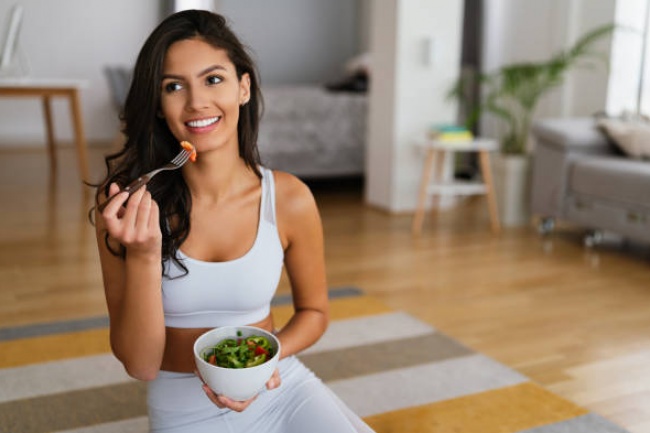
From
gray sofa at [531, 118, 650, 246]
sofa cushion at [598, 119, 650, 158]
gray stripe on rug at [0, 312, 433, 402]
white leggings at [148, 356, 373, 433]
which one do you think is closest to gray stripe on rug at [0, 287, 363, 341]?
gray stripe on rug at [0, 312, 433, 402]

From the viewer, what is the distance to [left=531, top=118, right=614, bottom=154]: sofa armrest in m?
3.77

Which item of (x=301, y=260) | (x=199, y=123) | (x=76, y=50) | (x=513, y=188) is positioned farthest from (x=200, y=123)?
(x=76, y=50)

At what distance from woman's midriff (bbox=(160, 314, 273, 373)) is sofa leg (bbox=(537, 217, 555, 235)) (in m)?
2.97

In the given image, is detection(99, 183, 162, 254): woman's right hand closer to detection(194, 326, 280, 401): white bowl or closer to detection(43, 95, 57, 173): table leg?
detection(194, 326, 280, 401): white bowl

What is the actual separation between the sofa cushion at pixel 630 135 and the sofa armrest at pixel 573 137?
0.06 metres

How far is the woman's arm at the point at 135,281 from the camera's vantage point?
963 mm

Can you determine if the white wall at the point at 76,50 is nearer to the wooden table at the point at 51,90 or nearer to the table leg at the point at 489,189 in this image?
→ the wooden table at the point at 51,90

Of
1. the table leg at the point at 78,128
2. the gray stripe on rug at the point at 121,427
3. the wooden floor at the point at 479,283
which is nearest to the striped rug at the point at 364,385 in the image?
the gray stripe on rug at the point at 121,427

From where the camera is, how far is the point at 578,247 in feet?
12.2

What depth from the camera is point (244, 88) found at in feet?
4.12

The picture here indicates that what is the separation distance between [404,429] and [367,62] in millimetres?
4558

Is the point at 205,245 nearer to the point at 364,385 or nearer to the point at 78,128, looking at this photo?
the point at 364,385

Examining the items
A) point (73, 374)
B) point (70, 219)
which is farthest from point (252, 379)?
point (70, 219)

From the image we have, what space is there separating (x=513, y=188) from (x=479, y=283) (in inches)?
49.9
